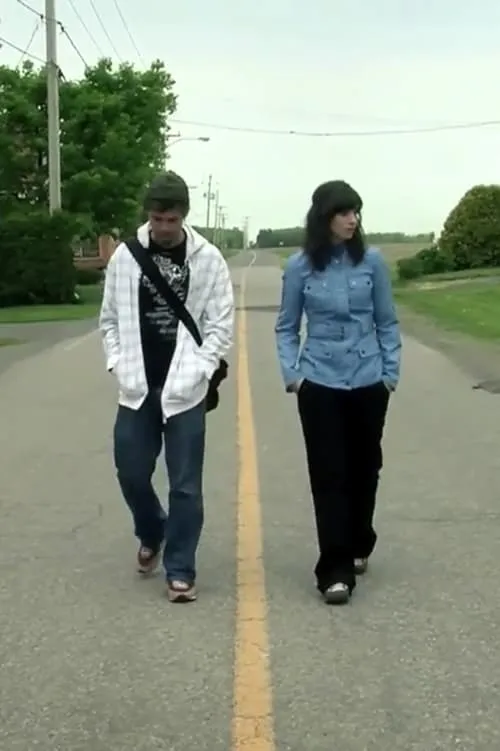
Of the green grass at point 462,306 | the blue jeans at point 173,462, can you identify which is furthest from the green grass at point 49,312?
the blue jeans at point 173,462

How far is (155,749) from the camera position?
4.41m

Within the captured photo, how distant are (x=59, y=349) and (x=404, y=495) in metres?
14.5

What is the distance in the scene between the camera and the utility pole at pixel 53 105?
1487 inches

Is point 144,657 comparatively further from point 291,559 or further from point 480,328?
point 480,328

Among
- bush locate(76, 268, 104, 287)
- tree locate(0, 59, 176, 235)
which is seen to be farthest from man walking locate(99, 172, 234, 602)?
bush locate(76, 268, 104, 287)

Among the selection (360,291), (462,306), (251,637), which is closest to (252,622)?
(251,637)

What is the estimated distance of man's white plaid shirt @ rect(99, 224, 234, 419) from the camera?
6051 millimetres

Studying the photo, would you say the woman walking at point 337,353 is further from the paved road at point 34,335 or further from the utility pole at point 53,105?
the utility pole at point 53,105

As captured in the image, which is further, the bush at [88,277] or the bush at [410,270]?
the bush at [410,270]

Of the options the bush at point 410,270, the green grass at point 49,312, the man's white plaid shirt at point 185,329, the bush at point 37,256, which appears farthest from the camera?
the bush at point 410,270

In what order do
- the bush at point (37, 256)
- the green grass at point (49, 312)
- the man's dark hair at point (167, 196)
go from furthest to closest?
the bush at point (37, 256) → the green grass at point (49, 312) → the man's dark hair at point (167, 196)

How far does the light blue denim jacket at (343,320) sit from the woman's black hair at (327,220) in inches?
1.6

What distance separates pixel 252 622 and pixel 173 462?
81 centimetres

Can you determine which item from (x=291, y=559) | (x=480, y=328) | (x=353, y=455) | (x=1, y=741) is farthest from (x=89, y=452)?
(x=480, y=328)
